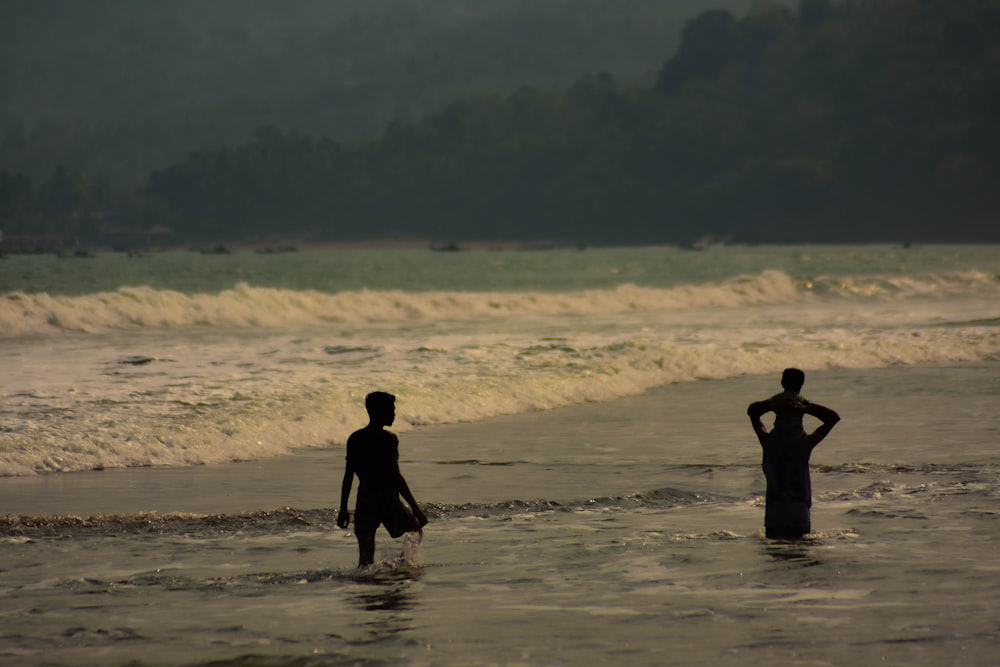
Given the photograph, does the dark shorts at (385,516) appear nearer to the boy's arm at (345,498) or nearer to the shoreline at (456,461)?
the boy's arm at (345,498)

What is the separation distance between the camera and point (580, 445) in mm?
16094

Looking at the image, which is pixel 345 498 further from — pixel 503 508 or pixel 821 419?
pixel 821 419

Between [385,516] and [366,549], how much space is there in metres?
0.29

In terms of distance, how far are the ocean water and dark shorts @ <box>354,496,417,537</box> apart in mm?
287

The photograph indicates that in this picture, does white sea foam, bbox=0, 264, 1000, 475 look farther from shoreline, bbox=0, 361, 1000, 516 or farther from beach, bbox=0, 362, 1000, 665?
beach, bbox=0, 362, 1000, 665

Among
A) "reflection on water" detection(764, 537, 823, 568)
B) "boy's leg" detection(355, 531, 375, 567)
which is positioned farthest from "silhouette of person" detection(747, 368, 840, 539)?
"boy's leg" detection(355, 531, 375, 567)

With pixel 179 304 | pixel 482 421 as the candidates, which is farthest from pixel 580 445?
pixel 179 304

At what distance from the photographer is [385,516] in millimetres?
8938

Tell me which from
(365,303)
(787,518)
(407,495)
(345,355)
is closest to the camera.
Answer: (407,495)

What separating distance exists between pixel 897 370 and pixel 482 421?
10.4 metres

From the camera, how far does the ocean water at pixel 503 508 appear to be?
7.21 meters

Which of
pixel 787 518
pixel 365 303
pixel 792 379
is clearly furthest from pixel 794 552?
pixel 365 303

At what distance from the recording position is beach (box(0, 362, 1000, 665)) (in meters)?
7.00

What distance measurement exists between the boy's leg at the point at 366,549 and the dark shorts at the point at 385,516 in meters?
0.04
